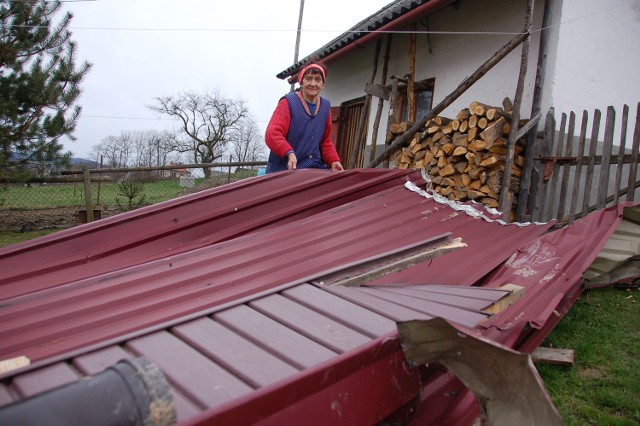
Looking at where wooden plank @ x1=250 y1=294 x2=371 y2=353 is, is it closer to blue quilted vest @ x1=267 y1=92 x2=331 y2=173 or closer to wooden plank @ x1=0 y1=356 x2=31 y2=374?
wooden plank @ x1=0 y1=356 x2=31 y2=374

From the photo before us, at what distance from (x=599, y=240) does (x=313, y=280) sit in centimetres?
238

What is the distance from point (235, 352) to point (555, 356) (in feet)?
6.98

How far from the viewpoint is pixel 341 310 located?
1.47m

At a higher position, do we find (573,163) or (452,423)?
(573,163)

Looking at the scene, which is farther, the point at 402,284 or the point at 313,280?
the point at 402,284

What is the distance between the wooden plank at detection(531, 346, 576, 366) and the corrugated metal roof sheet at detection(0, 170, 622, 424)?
20 centimetres

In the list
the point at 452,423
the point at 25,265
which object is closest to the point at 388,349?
the point at 452,423

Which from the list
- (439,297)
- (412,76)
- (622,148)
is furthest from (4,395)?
(412,76)

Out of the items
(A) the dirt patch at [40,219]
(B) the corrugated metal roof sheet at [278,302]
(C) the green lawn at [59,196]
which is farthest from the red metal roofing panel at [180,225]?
(C) the green lawn at [59,196]

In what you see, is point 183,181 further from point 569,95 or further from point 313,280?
point 313,280

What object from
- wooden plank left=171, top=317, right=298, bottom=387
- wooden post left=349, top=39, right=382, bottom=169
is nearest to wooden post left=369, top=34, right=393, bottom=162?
wooden post left=349, top=39, right=382, bottom=169

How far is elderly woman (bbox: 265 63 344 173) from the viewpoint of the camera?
11.3ft

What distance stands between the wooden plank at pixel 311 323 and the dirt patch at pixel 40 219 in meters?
7.98

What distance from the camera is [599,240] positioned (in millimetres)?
3113
